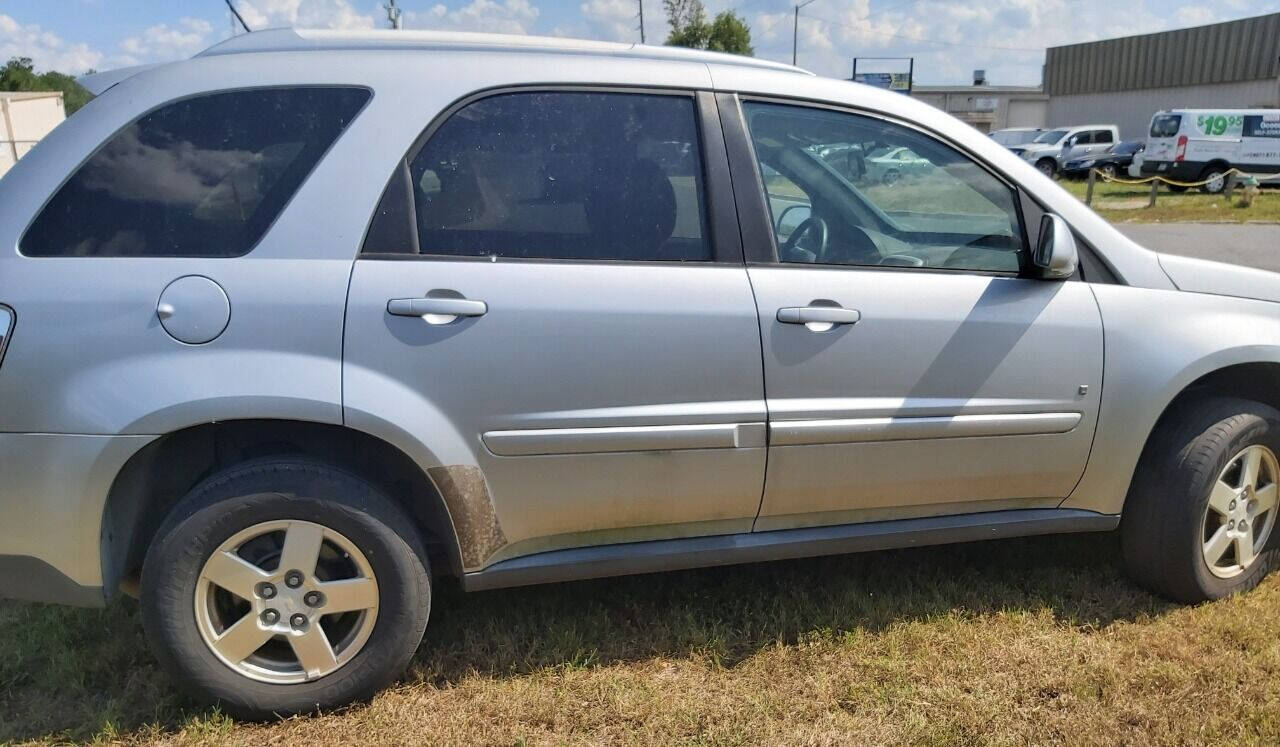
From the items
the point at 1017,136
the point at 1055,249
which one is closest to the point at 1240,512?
the point at 1055,249

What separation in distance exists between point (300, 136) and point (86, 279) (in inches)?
24.8

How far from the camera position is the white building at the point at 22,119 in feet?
91.6

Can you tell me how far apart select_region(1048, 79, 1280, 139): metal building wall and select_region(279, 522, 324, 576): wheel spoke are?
45450 millimetres

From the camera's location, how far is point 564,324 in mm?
2412

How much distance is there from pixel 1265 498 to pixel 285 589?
317 cm

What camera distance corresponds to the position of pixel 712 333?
98.4 inches

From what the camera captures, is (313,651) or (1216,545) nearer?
(313,651)

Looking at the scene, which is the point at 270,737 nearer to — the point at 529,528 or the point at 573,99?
the point at 529,528

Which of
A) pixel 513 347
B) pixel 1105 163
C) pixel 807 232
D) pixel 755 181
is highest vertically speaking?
pixel 755 181

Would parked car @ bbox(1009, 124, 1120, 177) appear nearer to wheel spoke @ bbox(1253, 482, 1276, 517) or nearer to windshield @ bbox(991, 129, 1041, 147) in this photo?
windshield @ bbox(991, 129, 1041, 147)

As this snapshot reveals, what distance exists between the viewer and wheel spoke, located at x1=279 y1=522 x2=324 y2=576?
236 cm

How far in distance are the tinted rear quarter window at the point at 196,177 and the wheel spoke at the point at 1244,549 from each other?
3144 millimetres

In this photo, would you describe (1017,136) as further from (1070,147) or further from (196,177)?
(196,177)

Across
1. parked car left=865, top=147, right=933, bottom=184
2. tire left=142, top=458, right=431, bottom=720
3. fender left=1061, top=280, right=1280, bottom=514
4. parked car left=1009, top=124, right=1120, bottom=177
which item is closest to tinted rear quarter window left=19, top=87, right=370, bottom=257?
tire left=142, top=458, right=431, bottom=720
